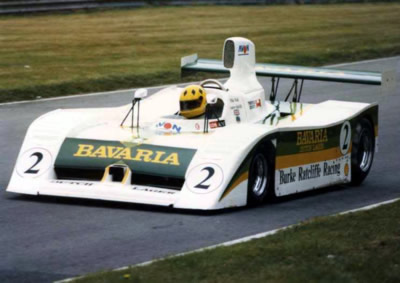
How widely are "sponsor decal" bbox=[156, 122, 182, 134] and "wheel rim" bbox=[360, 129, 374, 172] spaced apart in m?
2.61

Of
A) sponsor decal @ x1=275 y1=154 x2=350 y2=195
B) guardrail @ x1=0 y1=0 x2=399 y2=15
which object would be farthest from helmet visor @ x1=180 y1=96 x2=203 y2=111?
guardrail @ x1=0 y1=0 x2=399 y2=15

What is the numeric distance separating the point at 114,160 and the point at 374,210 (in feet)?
8.76

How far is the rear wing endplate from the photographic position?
13062 mm

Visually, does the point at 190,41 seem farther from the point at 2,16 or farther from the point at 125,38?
the point at 2,16

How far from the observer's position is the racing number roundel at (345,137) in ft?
40.4

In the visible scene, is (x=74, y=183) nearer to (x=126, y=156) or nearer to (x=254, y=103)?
(x=126, y=156)

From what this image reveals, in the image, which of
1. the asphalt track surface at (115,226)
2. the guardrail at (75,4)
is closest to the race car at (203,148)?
the asphalt track surface at (115,226)

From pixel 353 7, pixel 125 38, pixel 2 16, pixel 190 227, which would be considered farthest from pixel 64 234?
pixel 353 7

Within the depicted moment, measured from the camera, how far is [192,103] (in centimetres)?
1173

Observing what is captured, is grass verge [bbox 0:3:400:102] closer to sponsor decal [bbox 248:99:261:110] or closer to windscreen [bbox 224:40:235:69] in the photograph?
windscreen [bbox 224:40:235:69]

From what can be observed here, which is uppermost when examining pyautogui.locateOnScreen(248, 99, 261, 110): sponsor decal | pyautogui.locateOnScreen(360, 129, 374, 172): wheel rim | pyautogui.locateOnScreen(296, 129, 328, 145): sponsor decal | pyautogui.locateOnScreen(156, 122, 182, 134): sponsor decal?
pyautogui.locateOnScreen(248, 99, 261, 110): sponsor decal

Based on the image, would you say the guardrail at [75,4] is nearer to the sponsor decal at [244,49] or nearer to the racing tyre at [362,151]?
the sponsor decal at [244,49]

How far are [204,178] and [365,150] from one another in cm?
344

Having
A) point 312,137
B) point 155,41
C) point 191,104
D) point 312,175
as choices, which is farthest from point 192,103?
point 155,41
